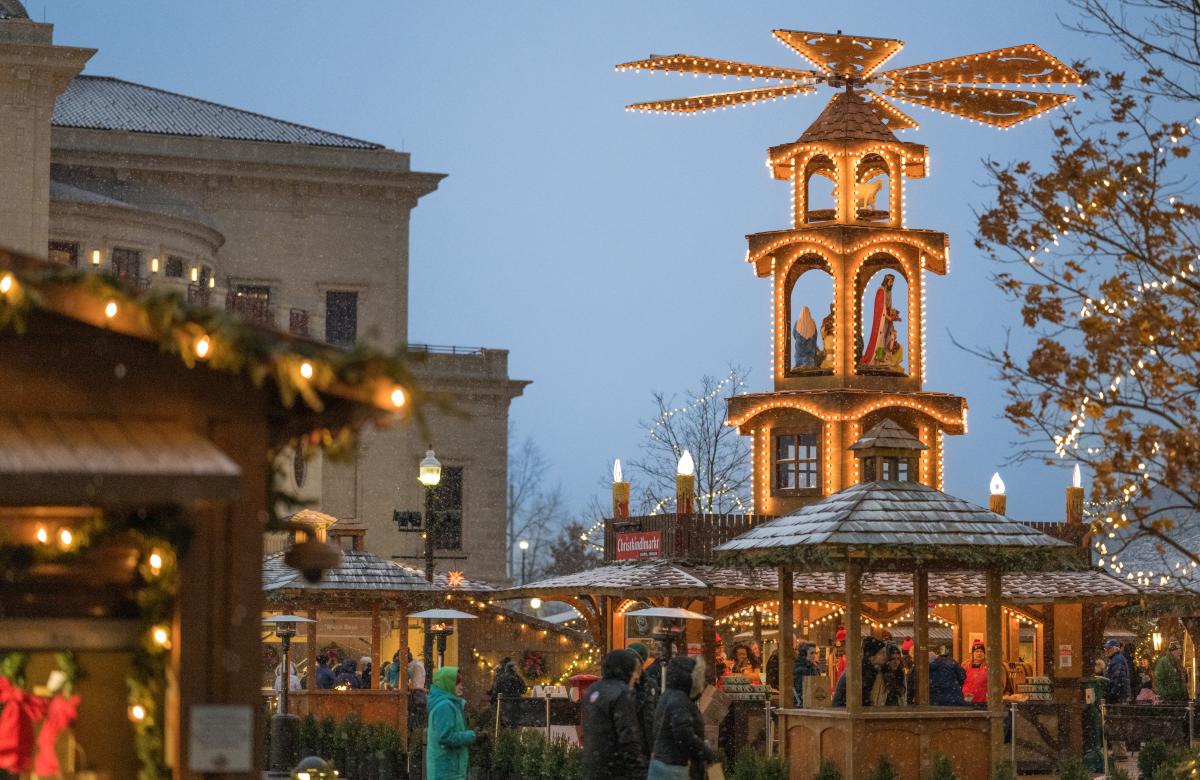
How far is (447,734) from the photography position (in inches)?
650

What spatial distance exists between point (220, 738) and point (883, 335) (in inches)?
1227

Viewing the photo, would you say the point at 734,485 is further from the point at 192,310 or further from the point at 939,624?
the point at 192,310

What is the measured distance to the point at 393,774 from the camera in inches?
1032

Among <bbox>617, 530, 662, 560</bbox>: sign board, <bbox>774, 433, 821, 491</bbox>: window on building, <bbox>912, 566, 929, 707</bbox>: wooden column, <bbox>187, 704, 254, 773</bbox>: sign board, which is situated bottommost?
<bbox>187, 704, 254, 773</bbox>: sign board

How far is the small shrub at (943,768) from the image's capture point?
19297 mm

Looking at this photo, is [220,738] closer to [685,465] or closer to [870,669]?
[870,669]

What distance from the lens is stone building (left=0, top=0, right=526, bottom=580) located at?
6325cm

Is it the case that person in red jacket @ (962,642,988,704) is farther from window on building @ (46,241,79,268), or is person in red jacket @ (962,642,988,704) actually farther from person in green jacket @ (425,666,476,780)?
window on building @ (46,241,79,268)

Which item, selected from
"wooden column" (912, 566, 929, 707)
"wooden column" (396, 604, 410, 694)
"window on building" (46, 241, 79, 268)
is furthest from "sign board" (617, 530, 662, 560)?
"window on building" (46, 241, 79, 268)

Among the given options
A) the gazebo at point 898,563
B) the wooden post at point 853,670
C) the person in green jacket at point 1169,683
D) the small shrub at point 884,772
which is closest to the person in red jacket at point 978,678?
the gazebo at point 898,563

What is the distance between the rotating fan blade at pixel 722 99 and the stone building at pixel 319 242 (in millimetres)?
20033

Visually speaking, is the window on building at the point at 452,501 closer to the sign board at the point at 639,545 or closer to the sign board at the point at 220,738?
the sign board at the point at 639,545

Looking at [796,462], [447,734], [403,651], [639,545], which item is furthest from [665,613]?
[447,734]

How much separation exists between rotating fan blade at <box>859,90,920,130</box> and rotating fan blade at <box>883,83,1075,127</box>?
32 cm
